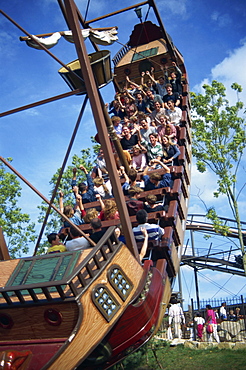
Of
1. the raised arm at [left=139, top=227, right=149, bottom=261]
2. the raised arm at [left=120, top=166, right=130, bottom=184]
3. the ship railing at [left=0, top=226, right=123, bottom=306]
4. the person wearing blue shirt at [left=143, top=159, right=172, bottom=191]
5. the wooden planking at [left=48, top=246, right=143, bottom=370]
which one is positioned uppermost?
the raised arm at [left=120, top=166, right=130, bottom=184]

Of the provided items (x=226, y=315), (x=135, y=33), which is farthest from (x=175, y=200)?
(x=135, y=33)

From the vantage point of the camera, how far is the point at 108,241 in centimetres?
399

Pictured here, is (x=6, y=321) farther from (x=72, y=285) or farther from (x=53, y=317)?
(x=72, y=285)

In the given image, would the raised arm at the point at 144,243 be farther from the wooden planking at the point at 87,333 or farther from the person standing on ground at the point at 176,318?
the person standing on ground at the point at 176,318

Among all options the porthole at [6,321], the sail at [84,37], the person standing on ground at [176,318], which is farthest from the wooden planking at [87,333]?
the person standing on ground at [176,318]

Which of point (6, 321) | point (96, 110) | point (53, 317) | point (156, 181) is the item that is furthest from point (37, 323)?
point (156, 181)

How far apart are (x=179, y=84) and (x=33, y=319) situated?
8997mm

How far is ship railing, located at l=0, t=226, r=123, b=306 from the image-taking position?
11.2 ft

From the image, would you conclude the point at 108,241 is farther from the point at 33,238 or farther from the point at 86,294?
the point at 33,238

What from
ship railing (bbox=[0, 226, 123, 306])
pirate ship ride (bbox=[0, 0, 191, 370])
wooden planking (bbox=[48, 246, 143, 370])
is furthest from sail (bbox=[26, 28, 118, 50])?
wooden planking (bbox=[48, 246, 143, 370])

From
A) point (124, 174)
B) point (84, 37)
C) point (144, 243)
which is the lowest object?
point (144, 243)

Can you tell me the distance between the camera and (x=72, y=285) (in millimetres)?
3432

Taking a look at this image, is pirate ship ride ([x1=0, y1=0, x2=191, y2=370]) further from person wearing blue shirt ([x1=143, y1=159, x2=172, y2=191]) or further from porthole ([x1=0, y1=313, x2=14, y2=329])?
person wearing blue shirt ([x1=143, y1=159, x2=172, y2=191])

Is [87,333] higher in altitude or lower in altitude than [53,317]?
lower
